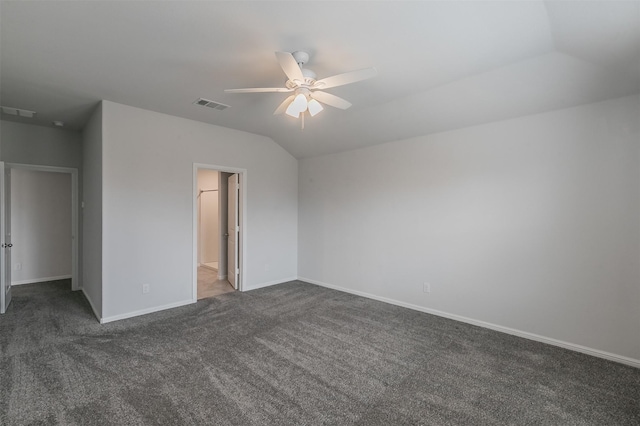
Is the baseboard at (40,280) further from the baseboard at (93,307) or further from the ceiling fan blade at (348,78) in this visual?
the ceiling fan blade at (348,78)

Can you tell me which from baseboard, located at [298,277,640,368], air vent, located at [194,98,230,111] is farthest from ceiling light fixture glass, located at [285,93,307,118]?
baseboard, located at [298,277,640,368]

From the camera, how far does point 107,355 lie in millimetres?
2789

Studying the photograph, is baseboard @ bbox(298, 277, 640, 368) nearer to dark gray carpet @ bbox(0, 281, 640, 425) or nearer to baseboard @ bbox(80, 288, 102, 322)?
dark gray carpet @ bbox(0, 281, 640, 425)

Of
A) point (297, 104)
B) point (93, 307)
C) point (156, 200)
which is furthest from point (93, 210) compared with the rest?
point (297, 104)

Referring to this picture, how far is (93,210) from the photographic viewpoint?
402cm

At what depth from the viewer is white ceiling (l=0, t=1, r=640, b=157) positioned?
1.96 meters

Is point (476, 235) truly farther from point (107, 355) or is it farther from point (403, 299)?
point (107, 355)

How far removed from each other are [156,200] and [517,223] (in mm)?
4574

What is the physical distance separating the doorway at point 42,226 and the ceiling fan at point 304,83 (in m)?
4.63

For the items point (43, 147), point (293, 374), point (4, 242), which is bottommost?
point (293, 374)

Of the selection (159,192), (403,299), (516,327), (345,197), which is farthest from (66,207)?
(516,327)

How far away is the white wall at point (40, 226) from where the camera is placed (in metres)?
5.36

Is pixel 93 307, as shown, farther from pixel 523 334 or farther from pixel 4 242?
pixel 523 334

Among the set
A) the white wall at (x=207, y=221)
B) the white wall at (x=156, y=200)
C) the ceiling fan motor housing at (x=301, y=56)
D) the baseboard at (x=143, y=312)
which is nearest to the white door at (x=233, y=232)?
the white wall at (x=156, y=200)
